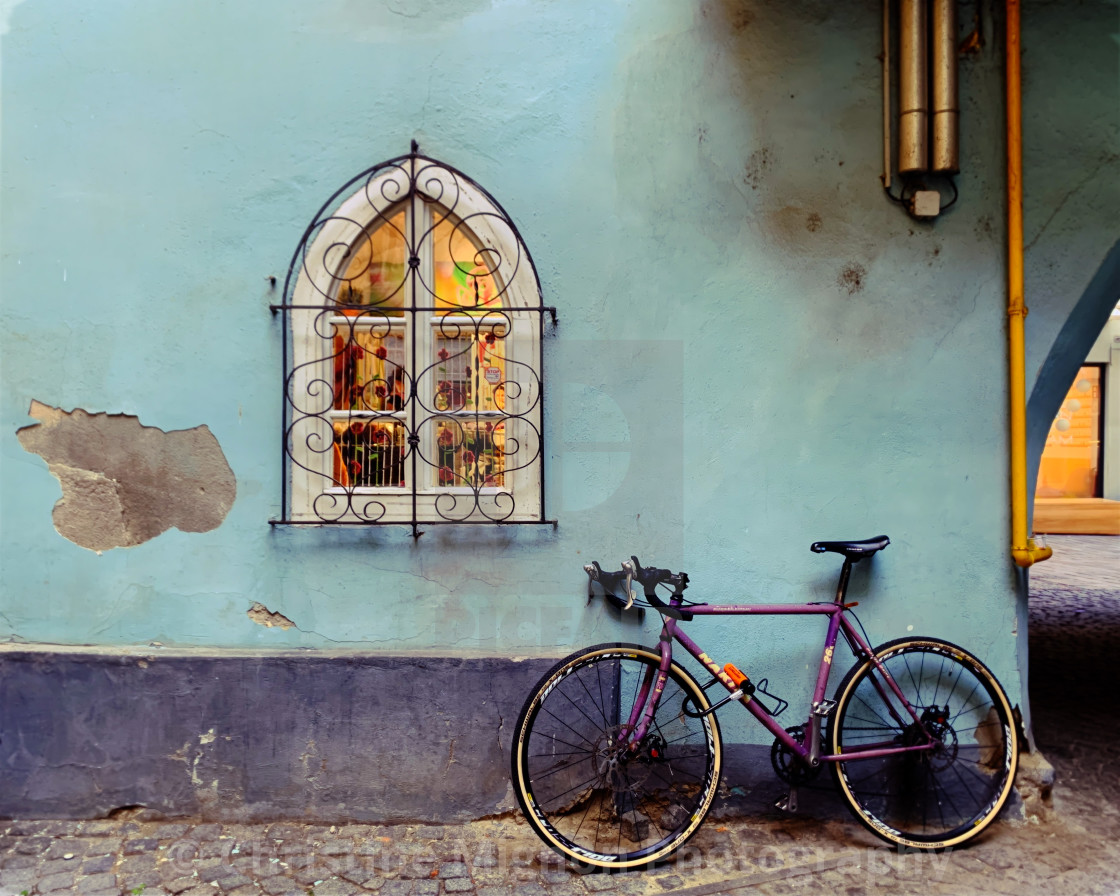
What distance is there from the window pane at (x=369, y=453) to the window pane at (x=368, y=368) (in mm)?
88

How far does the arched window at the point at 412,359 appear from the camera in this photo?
3.60m

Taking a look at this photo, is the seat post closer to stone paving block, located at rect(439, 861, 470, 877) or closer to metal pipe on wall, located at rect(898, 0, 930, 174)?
metal pipe on wall, located at rect(898, 0, 930, 174)

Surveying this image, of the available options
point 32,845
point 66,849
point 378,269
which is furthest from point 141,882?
point 378,269

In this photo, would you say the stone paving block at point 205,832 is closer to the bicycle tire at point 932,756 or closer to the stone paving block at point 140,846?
the stone paving block at point 140,846

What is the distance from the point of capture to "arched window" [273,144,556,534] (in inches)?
142

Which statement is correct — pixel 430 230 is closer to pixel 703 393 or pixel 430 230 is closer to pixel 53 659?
pixel 703 393

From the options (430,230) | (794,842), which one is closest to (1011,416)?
(794,842)

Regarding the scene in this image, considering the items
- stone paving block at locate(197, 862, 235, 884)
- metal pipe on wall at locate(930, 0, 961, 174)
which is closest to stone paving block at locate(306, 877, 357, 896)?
stone paving block at locate(197, 862, 235, 884)

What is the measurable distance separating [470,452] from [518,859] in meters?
1.75

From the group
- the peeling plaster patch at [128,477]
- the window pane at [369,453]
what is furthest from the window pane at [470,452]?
the peeling plaster patch at [128,477]

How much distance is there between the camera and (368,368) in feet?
12.1

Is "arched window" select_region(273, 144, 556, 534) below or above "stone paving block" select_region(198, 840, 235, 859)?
above

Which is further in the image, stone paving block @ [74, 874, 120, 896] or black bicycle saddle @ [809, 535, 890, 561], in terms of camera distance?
black bicycle saddle @ [809, 535, 890, 561]

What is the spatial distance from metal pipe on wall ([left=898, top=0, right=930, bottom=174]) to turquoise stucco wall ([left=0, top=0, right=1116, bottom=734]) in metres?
0.14
